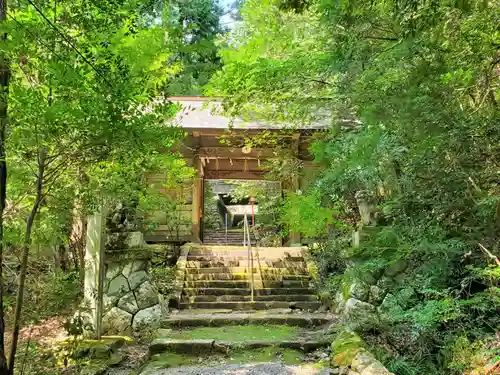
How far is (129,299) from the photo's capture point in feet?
21.1

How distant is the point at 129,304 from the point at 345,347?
11.4 feet

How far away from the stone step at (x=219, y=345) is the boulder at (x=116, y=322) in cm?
104

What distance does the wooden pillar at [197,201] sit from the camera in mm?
10359

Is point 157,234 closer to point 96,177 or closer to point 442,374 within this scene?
point 96,177

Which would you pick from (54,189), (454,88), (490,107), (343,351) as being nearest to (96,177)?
(54,189)

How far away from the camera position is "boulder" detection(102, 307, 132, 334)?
20.3ft

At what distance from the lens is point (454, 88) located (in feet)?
12.9

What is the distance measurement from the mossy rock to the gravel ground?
0.22 metres

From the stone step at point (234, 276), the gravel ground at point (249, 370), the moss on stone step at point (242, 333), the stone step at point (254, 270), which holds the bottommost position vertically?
the gravel ground at point (249, 370)

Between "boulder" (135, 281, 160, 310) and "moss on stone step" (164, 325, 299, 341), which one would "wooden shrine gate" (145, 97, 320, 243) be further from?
"moss on stone step" (164, 325, 299, 341)

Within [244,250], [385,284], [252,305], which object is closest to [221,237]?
[244,250]

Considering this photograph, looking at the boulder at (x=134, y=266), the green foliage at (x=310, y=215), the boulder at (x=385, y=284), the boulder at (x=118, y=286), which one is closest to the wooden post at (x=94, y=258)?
the boulder at (x=118, y=286)

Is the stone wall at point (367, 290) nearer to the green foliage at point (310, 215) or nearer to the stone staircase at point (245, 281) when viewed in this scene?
the stone staircase at point (245, 281)

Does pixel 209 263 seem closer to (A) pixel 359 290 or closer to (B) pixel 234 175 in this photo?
(A) pixel 359 290
